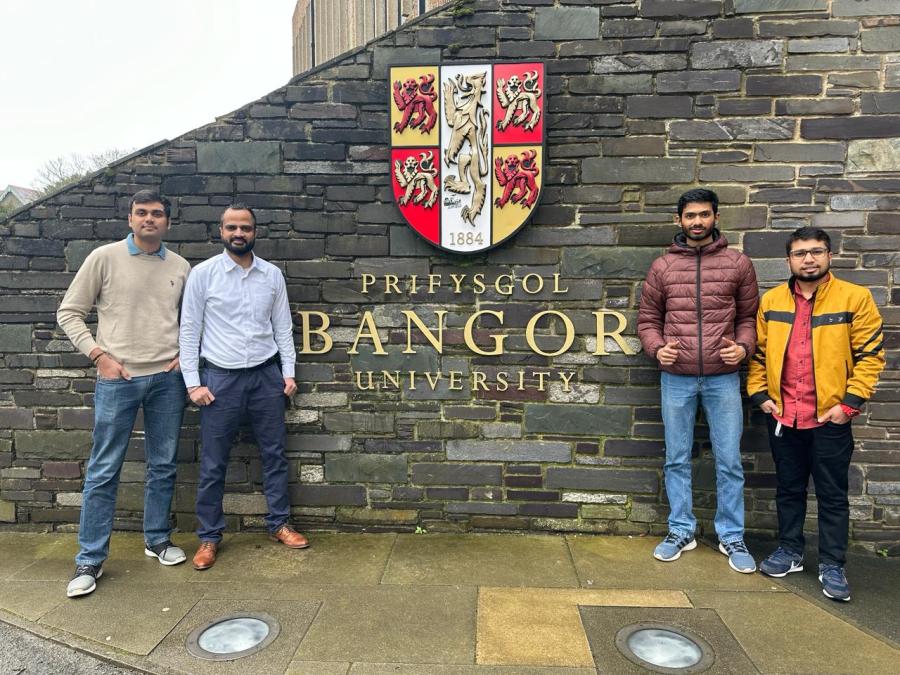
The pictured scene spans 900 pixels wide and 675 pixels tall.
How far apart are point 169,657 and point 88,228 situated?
8.85ft

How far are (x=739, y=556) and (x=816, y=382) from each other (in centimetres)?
108

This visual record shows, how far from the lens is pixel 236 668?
249 centimetres

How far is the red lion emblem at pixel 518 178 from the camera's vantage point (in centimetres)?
369

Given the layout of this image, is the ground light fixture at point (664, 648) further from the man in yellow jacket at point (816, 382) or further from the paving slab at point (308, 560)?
the paving slab at point (308, 560)

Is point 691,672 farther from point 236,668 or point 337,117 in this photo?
point 337,117

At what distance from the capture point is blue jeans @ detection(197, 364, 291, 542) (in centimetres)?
351

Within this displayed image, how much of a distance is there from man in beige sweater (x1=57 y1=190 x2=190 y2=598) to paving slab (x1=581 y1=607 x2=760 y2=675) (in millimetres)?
2586

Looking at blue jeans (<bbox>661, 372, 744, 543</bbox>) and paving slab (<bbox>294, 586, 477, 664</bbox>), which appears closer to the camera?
paving slab (<bbox>294, 586, 477, 664</bbox>)

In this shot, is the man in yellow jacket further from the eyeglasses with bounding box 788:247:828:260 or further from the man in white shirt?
the man in white shirt

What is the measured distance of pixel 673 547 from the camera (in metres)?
3.52

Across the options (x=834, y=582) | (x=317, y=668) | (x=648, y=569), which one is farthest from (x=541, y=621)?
(x=834, y=582)

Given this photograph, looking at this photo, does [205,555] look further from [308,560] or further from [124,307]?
[124,307]

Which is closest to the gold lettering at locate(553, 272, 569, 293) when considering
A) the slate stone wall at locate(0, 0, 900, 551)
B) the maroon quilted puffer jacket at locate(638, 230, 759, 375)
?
the slate stone wall at locate(0, 0, 900, 551)

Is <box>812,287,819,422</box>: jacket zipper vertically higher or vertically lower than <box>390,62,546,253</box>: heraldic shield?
lower
